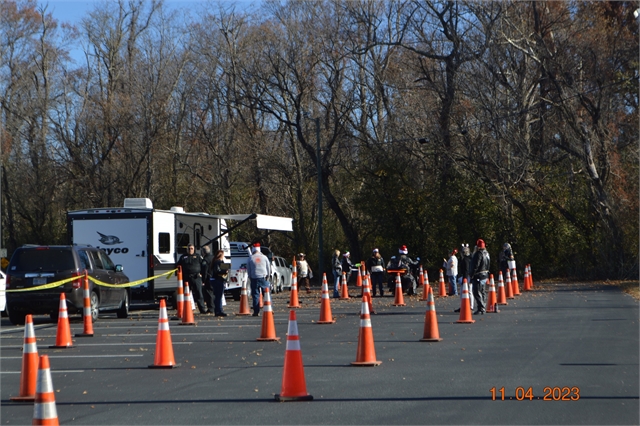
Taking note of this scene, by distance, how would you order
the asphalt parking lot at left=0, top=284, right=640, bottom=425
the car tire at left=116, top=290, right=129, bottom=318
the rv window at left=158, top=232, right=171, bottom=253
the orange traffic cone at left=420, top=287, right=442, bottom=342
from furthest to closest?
the rv window at left=158, top=232, right=171, bottom=253 < the car tire at left=116, top=290, right=129, bottom=318 < the orange traffic cone at left=420, top=287, right=442, bottom=342 < the asphalt parking lot at left=0, top=284, right=640, bottom=425

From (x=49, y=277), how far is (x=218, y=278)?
4015 mm

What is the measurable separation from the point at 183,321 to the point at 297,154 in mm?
32655

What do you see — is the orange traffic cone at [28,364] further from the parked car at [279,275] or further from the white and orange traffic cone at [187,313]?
the parked car at [279,275]

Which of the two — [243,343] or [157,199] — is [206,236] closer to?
[243,343]

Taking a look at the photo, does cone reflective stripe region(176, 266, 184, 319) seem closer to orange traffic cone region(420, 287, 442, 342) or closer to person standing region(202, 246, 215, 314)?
person standing region(202, 246, 215, 314)

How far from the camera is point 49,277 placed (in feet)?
64.3

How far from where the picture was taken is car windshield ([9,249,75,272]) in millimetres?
19797

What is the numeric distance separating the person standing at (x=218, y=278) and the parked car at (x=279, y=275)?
14312mm

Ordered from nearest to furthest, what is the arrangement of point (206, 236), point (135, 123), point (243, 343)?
point (243, 343), point (206, 236), point (135, 123)

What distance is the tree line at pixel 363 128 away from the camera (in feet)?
125

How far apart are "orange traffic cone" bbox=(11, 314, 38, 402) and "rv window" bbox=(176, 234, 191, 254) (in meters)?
16.3

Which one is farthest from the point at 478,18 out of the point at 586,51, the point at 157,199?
the point at 157,199

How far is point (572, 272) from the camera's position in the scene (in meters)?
40.8

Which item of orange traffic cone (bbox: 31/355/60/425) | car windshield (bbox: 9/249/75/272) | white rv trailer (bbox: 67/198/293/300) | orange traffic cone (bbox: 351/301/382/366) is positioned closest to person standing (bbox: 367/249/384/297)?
white rv trailer (bbox: 67/198/293/300)
